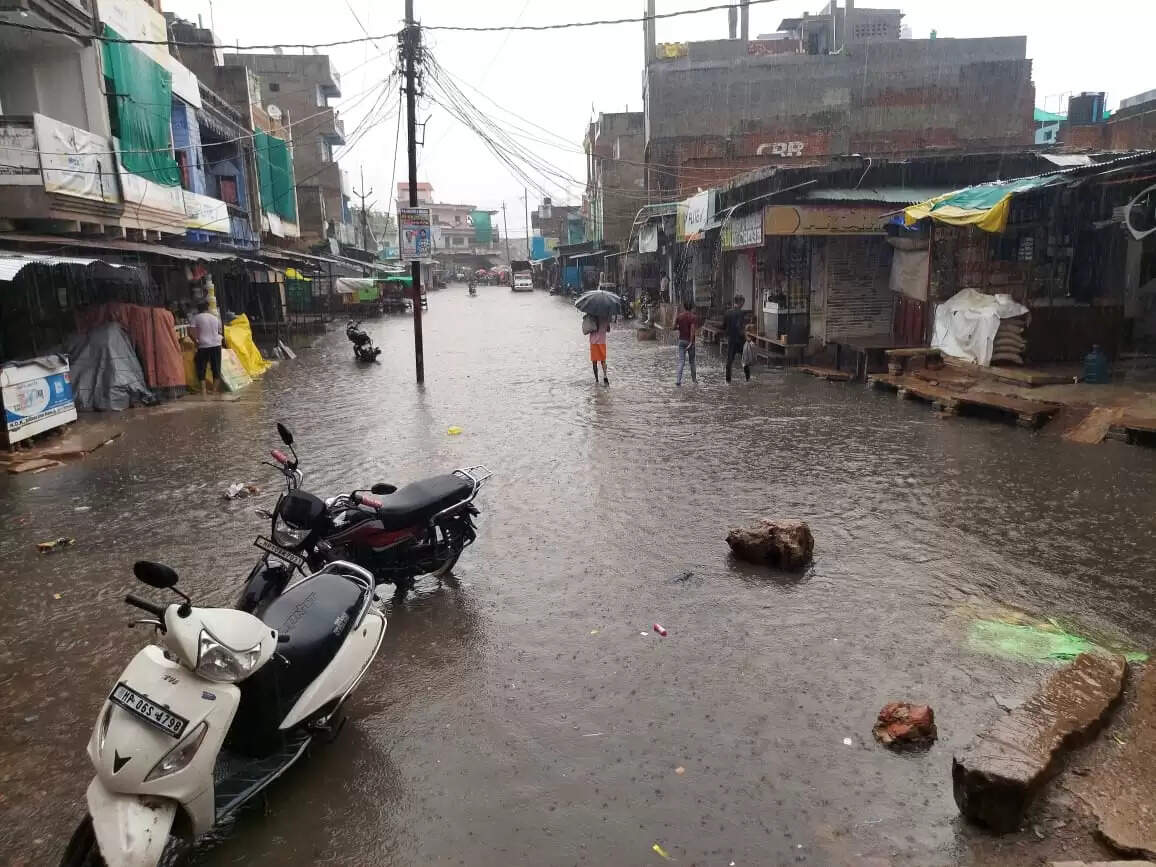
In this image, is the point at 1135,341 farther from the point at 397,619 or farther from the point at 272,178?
the point at 272,178

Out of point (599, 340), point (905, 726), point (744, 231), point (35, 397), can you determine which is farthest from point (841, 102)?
point (905, 726)

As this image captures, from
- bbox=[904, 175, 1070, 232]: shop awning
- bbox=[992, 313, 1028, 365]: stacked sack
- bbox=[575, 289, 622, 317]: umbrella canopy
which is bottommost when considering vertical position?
bbox=[992, 313, 1028, 365]: stacked sack

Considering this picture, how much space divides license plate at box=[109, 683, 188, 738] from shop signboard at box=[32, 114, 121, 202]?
12907 mm

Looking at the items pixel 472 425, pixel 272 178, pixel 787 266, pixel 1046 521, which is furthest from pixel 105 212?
pixel 272 178

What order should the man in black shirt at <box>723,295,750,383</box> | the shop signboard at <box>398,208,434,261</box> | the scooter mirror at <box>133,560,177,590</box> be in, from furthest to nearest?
the shop signboard at <box>398,208,434,261</box>
the man in black shirt at <box>723,295,750,383</box>
the scooter mirror at <box>133,560,177,590</box>

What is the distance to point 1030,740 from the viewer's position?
342 cm

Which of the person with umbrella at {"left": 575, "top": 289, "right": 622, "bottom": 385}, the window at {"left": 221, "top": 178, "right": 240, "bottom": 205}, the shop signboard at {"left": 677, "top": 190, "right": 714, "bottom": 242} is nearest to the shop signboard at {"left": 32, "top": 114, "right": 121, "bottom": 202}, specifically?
the person with umbrella at {"left": 575, "top": 289, "right": 622, "bottom": 385}

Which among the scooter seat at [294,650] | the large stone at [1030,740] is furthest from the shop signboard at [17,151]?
the large stone at [1030,740]

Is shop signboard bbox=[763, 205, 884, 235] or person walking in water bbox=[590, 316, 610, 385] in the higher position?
shop signboard bbox=[763, 205, 884, 235]

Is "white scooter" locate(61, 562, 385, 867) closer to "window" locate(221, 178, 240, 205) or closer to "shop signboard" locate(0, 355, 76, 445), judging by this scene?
"shop signboard" locate(0, 355, 76, 445)

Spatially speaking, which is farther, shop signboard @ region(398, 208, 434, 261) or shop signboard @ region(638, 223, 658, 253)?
shop signboard @ region(638, 223, 658, 253)

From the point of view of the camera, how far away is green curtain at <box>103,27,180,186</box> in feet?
51.7

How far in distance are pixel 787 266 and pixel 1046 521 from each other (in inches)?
501

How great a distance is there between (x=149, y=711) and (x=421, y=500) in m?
2.65
